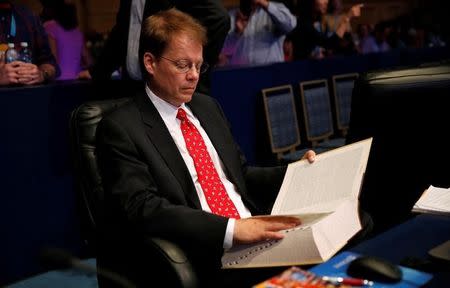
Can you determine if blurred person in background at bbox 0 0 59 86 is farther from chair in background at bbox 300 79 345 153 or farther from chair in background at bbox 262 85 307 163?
chair in background at bbox 300 79 345 153

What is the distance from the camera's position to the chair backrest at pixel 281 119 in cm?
423

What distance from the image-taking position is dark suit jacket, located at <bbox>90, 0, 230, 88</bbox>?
274 cm

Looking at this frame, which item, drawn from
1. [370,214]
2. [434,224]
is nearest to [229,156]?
[370,214]

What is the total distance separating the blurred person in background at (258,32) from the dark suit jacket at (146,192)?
2649 mm

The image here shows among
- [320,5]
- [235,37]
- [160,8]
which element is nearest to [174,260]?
[160,8]

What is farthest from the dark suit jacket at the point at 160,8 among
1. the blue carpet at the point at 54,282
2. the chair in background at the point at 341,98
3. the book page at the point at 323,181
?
the chair in background at the point at 341,98

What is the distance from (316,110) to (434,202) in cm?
325

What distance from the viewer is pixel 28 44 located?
3.00 metres

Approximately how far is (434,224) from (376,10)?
32.5ft

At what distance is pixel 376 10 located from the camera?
10797mm

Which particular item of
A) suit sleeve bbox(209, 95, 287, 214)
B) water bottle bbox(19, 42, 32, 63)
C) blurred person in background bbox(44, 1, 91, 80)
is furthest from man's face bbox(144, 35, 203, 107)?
blurred person in background bbox(44, 1, 91, 80)

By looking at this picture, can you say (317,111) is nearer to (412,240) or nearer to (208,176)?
(208,176)

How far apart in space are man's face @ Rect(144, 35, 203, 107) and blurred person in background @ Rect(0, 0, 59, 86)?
114 centimetres

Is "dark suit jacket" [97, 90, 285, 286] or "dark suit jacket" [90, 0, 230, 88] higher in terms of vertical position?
"dark suit jacket" [90, 0, 230, 88]
